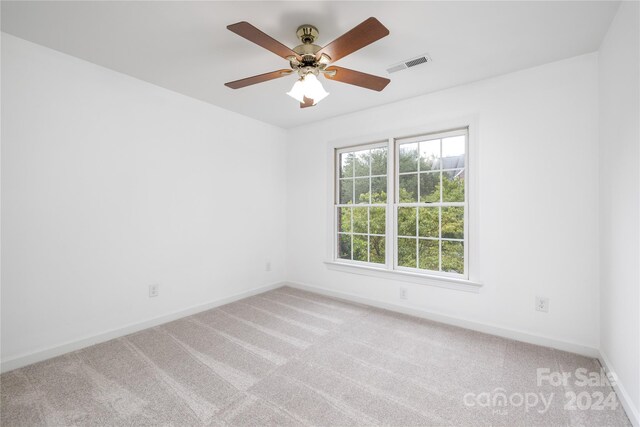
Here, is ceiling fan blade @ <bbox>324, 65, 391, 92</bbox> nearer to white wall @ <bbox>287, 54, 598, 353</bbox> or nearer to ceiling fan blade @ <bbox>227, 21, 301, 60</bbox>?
ceiling fan blade @ <bbox>227, 21, 301, 60</bbox>

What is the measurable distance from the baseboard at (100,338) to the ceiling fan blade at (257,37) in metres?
2.86

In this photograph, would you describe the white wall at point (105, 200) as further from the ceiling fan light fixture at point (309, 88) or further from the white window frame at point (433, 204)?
the white window frame at point (433, 204)

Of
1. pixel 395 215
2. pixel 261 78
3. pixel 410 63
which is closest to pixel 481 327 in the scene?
pixel 395 215

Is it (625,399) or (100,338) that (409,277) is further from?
(100,338)

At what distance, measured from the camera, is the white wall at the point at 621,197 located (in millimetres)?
1676

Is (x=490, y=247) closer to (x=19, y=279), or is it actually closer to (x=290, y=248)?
(x=290, y=248)

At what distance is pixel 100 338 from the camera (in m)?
2.65

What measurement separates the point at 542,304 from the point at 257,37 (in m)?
3.16

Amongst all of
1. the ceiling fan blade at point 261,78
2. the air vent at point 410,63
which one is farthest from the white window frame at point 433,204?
the ceiling fan blade at point 261,78

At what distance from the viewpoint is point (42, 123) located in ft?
7.69

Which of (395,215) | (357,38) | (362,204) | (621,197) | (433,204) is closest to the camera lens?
(357,38)

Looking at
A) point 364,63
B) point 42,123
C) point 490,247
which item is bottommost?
point 490,247

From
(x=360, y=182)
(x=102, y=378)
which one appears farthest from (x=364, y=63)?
(x=102, y=378)

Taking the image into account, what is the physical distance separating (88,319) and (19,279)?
0.63 meters
